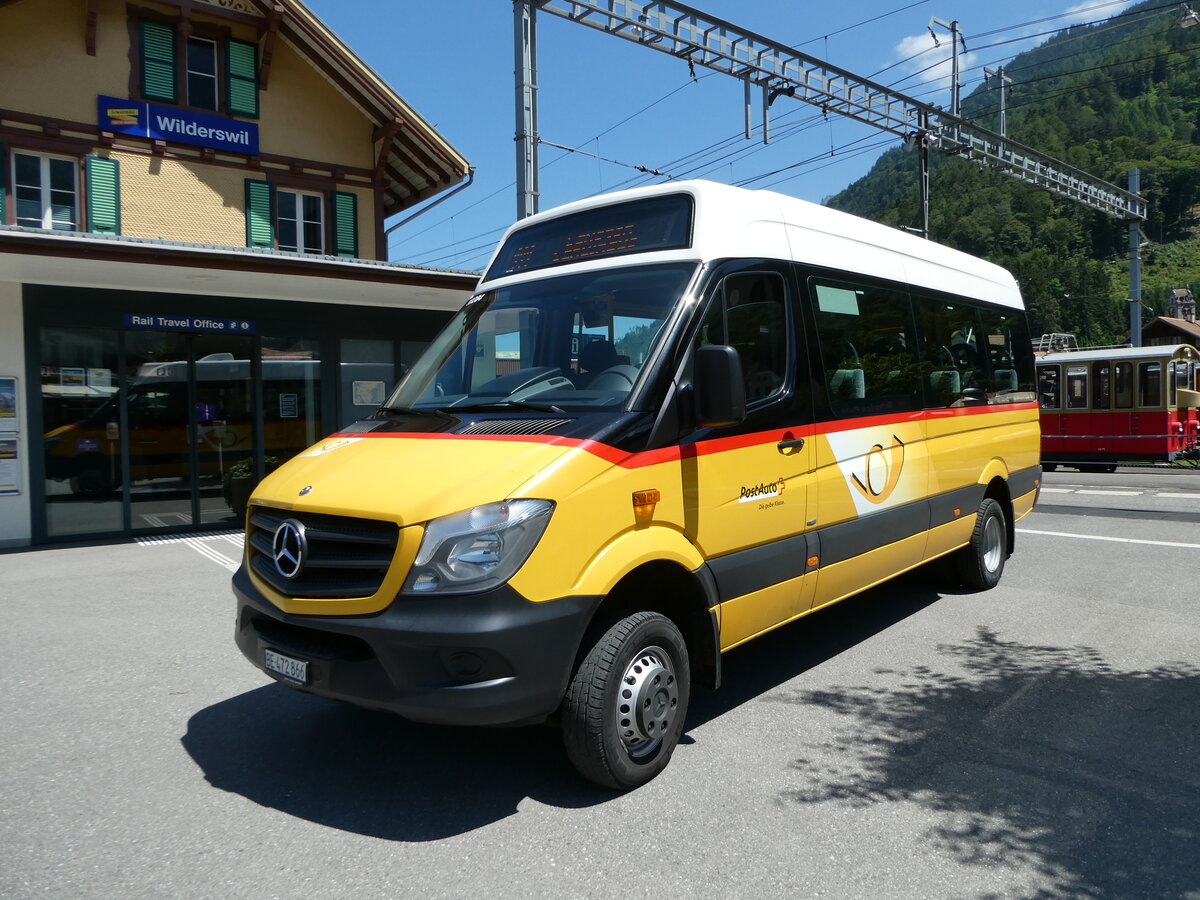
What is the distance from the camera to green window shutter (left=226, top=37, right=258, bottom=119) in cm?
1590

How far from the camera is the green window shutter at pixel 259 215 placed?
1617cm

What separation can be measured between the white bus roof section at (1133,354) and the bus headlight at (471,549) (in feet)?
69.7

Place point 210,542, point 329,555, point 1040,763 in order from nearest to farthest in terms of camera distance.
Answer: point 329,555, point 1040,763, point 210,542

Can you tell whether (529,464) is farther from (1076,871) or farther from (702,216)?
(1076,871)

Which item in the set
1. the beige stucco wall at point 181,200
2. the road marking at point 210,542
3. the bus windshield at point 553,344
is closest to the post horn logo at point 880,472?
the bus windshield at point 553,344

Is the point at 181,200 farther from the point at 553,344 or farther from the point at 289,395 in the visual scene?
the point at 553,344

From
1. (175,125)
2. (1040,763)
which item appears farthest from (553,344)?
(175,125)

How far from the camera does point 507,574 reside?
3.24 metres

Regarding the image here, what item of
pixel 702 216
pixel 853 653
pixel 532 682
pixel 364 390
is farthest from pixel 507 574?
pixel 364 390

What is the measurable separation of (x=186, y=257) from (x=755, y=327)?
787 centimetres

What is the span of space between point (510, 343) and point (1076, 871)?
3319 mm

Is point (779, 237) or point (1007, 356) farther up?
point (779, 237)

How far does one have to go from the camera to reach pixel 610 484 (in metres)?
3.59

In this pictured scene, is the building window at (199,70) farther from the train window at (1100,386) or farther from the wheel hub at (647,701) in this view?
the train window at (1100,386)
